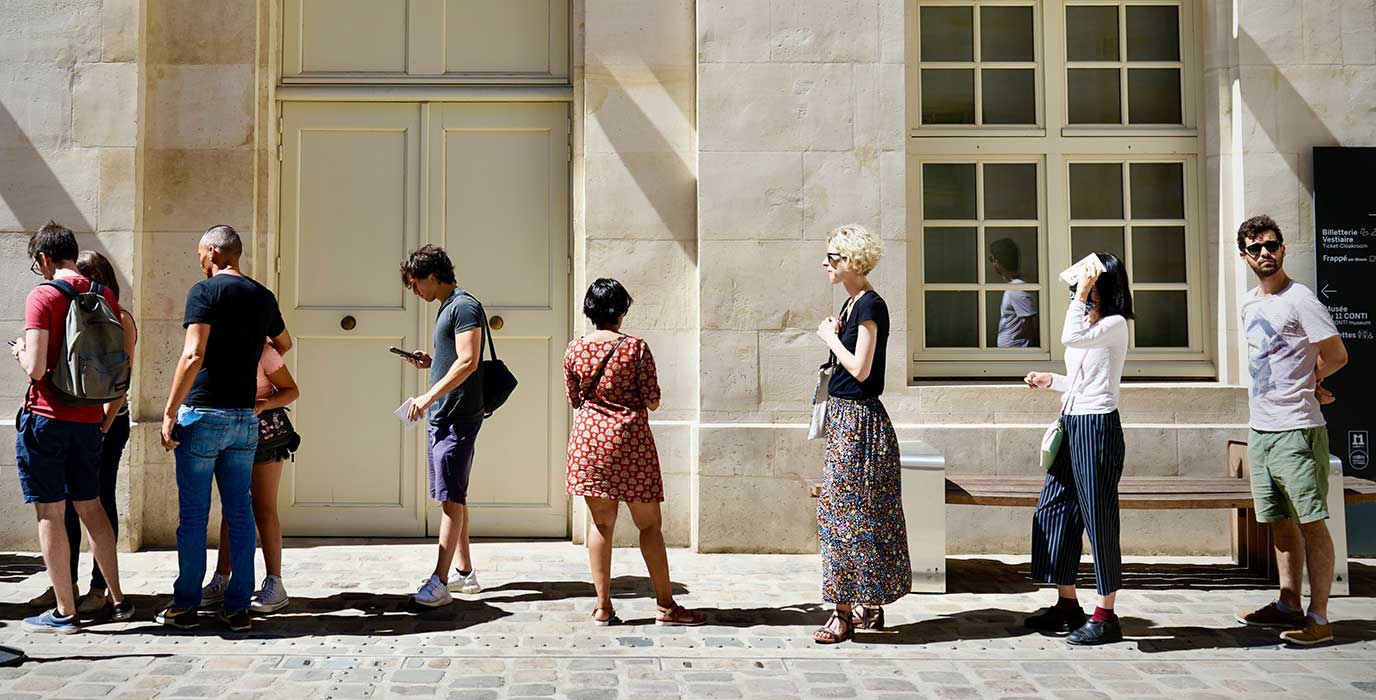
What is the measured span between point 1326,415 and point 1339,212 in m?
1.30

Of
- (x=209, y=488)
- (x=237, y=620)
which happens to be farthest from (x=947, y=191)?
(x=237, y=620)

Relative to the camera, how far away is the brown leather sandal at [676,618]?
524 centimetres

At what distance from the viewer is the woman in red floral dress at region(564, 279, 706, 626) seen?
16.6 feet

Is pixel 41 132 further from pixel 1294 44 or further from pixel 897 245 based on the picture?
pixel 1294 44

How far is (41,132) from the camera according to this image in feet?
23.2

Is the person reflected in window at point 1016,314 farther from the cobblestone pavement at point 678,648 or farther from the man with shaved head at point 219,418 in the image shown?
the man with shaved head at point 219,418

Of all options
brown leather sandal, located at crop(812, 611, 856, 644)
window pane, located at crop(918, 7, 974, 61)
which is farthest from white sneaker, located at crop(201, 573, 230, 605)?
window pane, located at crop(918, 7, 974, 61)

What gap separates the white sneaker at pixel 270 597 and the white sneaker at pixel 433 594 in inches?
25.4

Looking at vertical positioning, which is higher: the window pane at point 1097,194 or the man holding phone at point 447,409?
the window pane at point 1097,194

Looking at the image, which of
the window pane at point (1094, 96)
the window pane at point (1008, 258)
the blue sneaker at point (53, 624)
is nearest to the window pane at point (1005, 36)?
the window pane at point (1094, 96)

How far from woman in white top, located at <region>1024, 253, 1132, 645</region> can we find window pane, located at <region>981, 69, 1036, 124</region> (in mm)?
2772

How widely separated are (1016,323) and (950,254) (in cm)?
65

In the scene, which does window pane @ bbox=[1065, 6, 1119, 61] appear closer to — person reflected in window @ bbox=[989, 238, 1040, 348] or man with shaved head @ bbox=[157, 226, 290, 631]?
person reflected in window @ bbox=[989, 238, 1040, 348]

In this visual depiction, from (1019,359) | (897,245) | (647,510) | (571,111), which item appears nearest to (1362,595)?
(1019,359)
